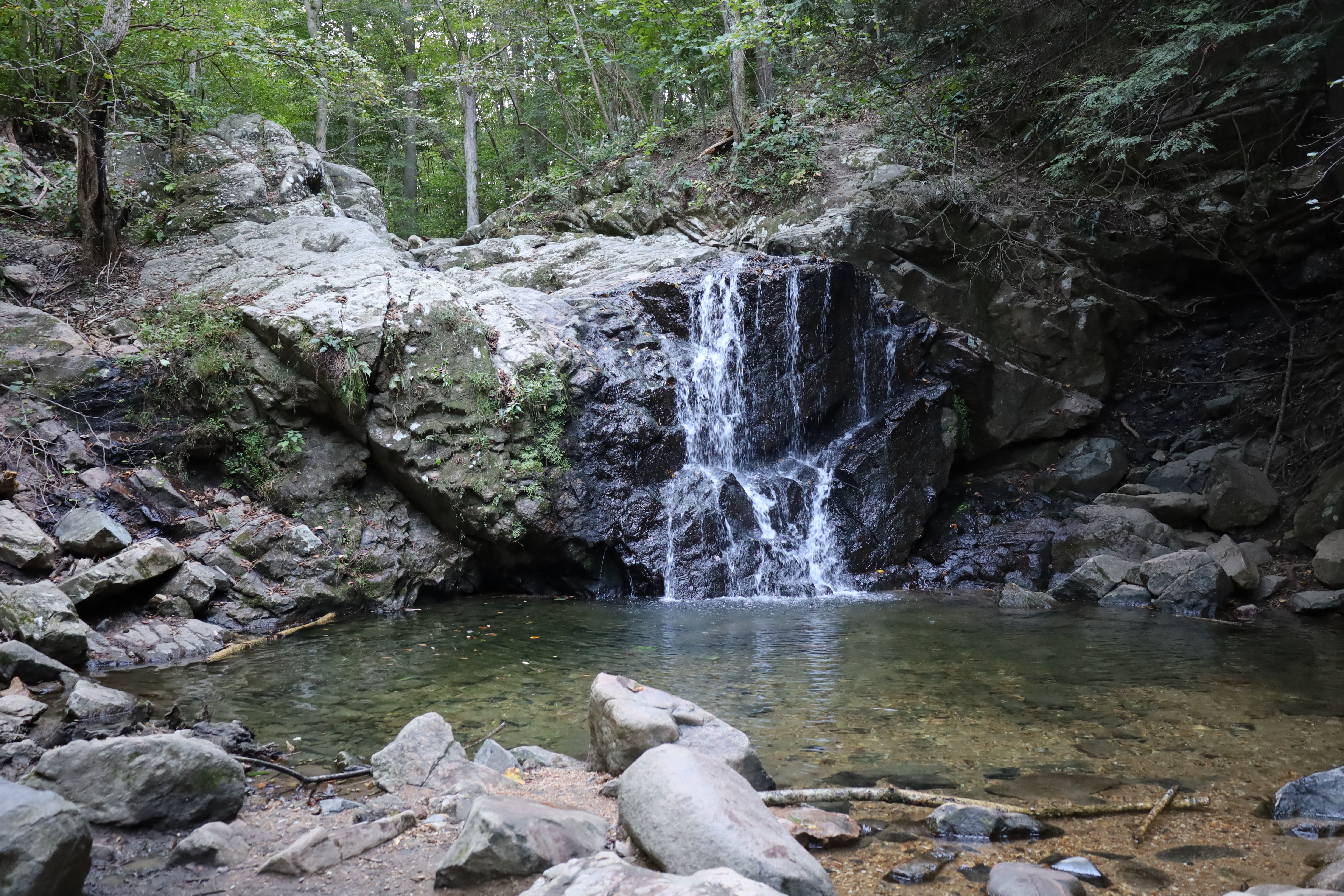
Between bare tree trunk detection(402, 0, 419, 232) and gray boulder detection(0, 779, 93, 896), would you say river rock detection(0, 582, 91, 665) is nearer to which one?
gray boulder detection(0, 779, 93, 896)

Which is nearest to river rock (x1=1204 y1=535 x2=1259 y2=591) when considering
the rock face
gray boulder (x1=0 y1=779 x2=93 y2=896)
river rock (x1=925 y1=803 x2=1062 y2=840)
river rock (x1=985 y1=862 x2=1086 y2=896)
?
river rock (x1=925 y1=803 x2=1062 y2=840)

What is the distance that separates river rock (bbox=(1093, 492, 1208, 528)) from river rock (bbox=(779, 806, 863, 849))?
9.38 meters

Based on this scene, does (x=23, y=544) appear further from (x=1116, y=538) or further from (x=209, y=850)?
(x=1116, y=538)

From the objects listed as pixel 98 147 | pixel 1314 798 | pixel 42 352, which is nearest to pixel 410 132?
pixel 98 147

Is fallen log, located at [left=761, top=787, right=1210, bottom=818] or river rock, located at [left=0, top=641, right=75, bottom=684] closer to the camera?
fallen log, located at [left=761, top=787, right=1210, bottom=818]

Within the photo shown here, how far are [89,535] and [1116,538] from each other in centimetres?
1186

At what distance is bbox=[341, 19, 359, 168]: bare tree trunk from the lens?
68.6 ft

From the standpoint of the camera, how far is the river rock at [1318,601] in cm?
812

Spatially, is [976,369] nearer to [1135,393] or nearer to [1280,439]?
[1135,393]

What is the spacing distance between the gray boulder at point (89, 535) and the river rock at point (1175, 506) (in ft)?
40.0

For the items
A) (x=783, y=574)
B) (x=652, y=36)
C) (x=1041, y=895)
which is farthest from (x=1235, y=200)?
(x=1041, y=895)

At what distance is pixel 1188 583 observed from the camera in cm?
880

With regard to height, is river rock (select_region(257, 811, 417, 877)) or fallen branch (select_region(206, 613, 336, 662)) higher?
river rock (select_region(257, 811, 417, 877))

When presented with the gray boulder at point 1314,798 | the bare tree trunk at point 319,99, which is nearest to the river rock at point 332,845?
the gray boulder at point 1314,798
